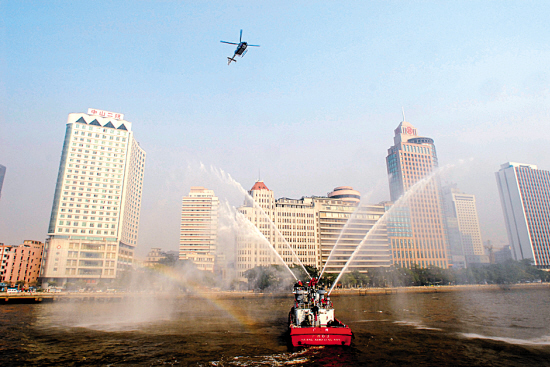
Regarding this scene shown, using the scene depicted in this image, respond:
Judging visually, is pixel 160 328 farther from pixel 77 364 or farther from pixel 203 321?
pixel 77 364

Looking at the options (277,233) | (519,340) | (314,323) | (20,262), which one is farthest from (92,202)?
(519,340)

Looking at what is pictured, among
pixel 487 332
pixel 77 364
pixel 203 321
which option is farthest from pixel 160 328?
pixel 487 332

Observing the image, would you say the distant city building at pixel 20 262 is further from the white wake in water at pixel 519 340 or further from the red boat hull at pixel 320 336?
the white wake in water at pixel 519 340

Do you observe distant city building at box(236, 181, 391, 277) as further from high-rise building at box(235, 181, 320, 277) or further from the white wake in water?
the white wake in water

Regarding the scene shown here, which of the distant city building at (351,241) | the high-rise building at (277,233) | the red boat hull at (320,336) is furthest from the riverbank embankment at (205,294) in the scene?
the red boat hull at (320,336)

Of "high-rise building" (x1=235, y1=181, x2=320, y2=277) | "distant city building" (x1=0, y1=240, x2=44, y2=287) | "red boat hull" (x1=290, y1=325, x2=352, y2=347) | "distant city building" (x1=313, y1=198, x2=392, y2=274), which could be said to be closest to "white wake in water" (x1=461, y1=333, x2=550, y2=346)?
"red boat hull" (x1=290, y1=325, x2=352, y2=347)

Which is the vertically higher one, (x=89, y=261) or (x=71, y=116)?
(x=71, y=116)
